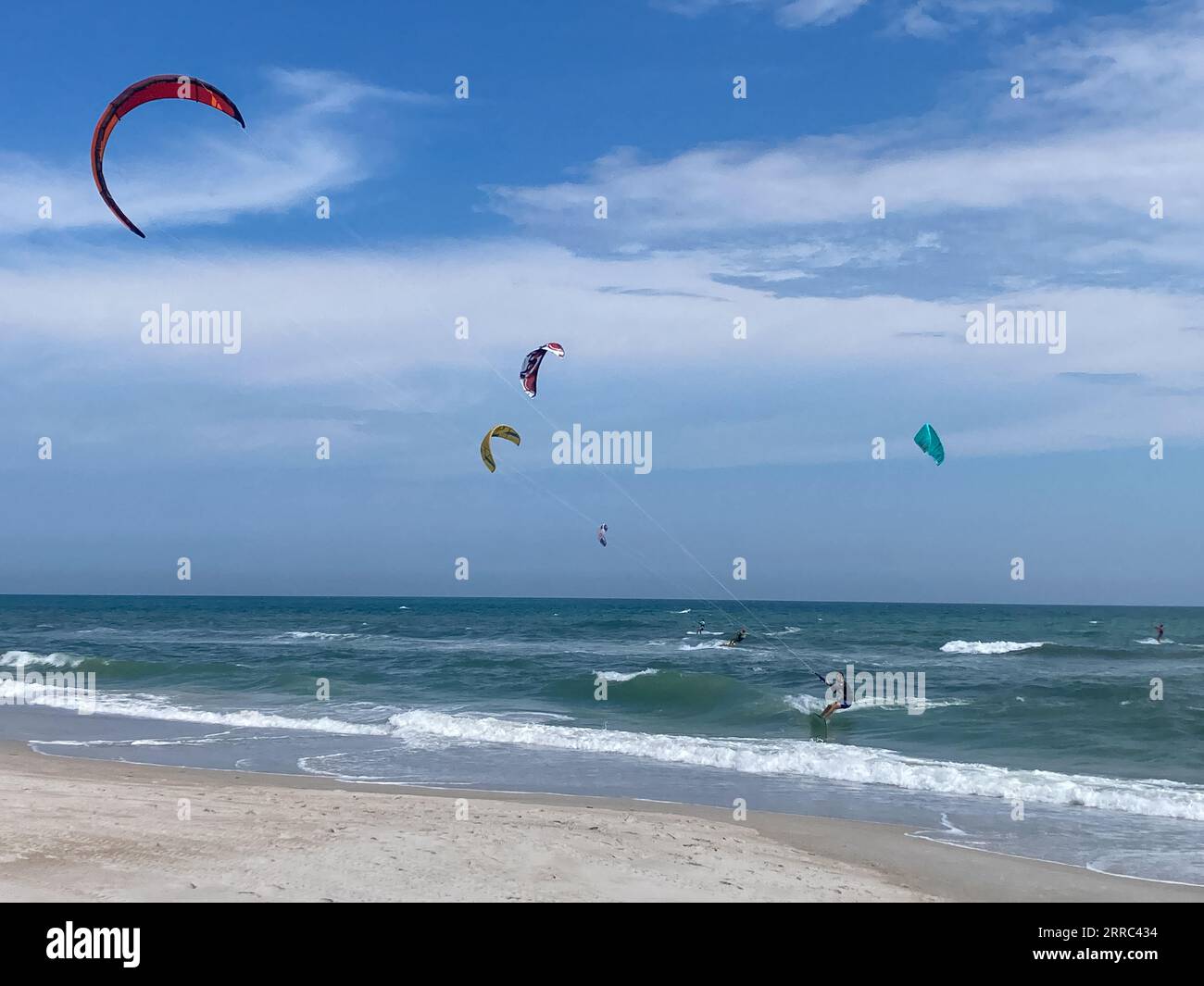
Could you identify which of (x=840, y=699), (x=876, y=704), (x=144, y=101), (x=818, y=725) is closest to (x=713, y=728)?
(x=818, y=725)

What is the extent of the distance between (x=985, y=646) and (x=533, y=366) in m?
32.9

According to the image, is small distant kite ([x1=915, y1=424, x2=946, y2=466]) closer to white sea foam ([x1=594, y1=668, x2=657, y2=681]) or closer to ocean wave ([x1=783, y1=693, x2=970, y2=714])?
ocean wave ([x1=783, y1=693, x2=970, y2=714])

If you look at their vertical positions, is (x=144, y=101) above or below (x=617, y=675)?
above

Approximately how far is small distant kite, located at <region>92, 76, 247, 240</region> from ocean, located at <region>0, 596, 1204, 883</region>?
8.01 m

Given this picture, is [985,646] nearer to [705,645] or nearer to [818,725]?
[705,645]

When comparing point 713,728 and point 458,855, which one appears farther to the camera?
point 713,728

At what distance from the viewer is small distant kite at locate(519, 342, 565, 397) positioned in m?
18.4

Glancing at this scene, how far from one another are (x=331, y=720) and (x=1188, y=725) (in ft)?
52.7

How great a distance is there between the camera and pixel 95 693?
2547cm

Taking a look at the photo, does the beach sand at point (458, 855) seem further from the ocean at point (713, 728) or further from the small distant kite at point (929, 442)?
the small distant kite at point (929, 442)

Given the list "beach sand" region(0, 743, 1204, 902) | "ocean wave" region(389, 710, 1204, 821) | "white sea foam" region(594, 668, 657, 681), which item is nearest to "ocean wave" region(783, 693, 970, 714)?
"ocean wave" region(389, 710, 1204, 821)

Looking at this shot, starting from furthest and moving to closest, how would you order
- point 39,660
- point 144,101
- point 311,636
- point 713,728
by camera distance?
point 311,636
point 39,660
point 713,728
point 144,101

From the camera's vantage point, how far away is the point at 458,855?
28.9 ft
